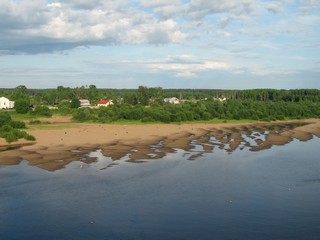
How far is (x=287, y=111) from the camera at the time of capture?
101812 mm

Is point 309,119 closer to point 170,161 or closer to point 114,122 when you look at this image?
point 114,122

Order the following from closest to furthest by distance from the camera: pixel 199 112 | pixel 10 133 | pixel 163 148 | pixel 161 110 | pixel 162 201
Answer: pixel 162 201 < pixel 163 148 < pixel 10 133 < pixel 161 110 < pixel 199 112

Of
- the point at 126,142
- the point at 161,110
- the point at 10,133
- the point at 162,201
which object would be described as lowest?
the point at 162,201

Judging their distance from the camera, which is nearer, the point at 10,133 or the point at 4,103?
the point at 10,133

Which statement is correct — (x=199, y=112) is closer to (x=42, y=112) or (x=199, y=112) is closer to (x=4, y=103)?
(x=42, y=112)

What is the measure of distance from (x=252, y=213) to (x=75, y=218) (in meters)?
9.86

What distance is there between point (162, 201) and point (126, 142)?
25.3 m

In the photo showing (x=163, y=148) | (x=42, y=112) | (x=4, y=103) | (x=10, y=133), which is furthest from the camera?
(x=4, y=103)

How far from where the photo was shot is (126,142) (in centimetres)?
5075

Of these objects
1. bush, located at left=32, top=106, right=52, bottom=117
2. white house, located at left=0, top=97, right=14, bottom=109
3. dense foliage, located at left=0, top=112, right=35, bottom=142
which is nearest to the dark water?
dense foliage, located at left=0, top=112, right=35, bottom=142

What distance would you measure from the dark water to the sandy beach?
10.8ft

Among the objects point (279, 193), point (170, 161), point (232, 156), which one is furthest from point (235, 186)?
point (232, 156)

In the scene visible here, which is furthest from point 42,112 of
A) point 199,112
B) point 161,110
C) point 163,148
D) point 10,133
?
point 163,148

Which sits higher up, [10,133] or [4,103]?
[4,103]
